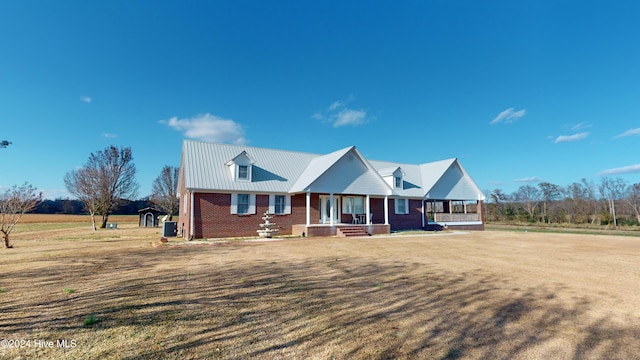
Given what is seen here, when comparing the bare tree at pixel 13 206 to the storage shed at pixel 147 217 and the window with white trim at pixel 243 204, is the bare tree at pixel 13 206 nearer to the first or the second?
the window with white trim at pixel 243 204

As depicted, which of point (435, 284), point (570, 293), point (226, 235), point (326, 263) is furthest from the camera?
point (226, 235)

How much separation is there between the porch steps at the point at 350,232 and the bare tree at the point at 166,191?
31.2 m

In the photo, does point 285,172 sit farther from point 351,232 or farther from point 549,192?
point 549,192

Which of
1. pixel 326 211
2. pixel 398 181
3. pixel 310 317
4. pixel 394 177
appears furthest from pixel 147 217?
pixel 310 317

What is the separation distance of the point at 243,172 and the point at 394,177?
13126 millimetres

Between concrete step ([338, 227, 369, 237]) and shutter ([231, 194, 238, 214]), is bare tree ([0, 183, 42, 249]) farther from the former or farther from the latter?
concrete step ([338, 227, 369, 237])

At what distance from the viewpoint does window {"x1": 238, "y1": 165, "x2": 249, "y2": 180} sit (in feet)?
67.2

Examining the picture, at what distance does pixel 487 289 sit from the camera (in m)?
6.34

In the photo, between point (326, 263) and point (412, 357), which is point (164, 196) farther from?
point (412, 357)

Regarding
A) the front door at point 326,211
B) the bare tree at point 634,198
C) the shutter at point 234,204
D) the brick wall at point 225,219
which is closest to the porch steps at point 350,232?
the front door at point 326,211

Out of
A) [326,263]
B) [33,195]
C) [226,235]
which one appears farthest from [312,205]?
[33,195]

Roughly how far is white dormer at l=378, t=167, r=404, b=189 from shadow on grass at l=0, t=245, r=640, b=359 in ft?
63.0

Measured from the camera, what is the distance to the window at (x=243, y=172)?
20.5 meters

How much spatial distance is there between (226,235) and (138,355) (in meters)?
16.4
